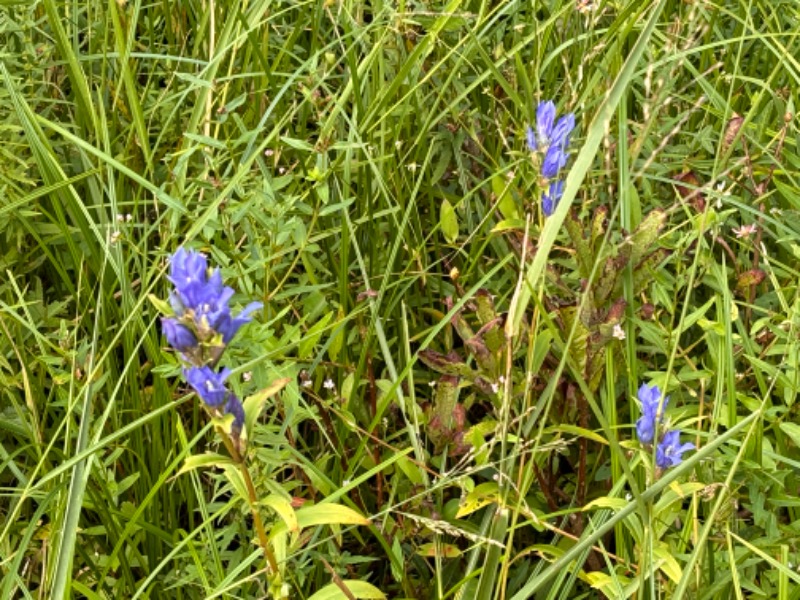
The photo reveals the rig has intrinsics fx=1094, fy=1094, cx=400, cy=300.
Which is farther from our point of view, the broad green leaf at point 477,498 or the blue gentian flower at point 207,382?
the broad green leaf at point 477,498

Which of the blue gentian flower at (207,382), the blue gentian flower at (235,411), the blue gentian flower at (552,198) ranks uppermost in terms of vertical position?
the blue gentian flower at (207,382)

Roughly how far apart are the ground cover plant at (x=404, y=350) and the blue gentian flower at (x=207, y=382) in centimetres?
5

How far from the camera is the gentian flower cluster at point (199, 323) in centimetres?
101

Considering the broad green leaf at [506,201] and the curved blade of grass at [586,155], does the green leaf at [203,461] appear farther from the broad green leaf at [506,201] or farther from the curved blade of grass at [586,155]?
the broad green leaf at [506,201]

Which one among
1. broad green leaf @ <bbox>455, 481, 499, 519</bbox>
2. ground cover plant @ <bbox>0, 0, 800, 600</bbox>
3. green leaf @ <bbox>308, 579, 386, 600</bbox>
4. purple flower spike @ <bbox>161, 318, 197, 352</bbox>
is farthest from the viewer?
broad green leaf @ <bbox>455, 481, 499, 519</bbox>

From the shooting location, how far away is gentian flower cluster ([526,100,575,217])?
152 cm

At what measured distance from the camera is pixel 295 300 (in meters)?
1.89

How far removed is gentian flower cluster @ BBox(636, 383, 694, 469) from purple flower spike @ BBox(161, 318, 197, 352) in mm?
585

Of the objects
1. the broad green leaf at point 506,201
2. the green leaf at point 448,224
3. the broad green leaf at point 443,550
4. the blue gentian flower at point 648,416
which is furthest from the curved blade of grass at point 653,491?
the green leaf at point 448,224

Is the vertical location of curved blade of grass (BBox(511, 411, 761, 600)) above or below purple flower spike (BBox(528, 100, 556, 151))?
below

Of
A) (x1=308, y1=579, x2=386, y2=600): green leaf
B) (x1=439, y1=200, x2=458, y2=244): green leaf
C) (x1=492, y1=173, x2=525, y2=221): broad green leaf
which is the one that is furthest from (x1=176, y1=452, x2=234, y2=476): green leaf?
→ (x1=439, y1=200, x2=458, y2=244): green leaf

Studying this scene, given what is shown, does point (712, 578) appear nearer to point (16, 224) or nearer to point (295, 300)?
point (295, 300)

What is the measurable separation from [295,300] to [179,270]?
87cm

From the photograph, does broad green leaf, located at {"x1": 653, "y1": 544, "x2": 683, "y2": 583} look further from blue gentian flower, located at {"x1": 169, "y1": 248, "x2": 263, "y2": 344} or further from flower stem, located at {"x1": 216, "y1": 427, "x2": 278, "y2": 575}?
blue gentian flower, located at {"x1": 169, "y1": 248, "x2": 263, "y2": 344}
